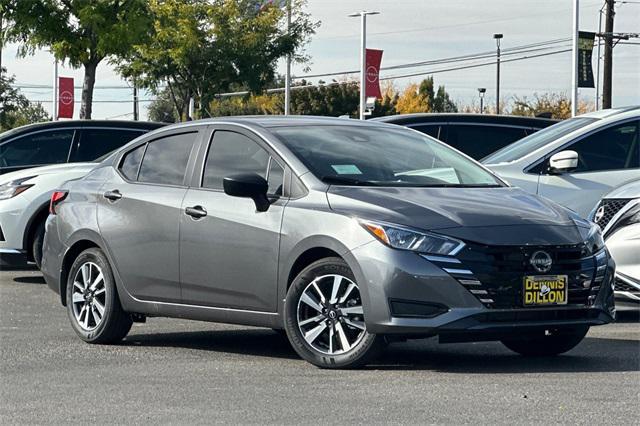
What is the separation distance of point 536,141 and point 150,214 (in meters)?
4.89

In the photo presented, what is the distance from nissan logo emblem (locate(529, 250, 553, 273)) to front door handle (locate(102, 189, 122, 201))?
3313 mm

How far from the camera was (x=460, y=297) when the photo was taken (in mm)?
7832

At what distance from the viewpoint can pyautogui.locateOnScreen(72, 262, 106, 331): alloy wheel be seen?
32.1 ft

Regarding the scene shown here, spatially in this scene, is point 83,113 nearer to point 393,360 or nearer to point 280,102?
point 393,360

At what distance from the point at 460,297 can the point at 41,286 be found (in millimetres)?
7737

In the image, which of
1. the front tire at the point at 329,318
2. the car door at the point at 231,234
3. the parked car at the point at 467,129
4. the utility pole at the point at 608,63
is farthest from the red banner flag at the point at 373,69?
the front tire at the point at 329,318

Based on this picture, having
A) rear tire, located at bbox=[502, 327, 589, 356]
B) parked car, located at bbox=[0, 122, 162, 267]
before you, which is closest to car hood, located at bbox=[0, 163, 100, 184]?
parked car, located at bbox=[0, 122, 162, 267]

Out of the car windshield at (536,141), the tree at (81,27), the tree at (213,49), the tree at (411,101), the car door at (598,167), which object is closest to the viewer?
the car door at (598,167)

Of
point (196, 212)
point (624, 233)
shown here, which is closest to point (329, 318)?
point (196, 212)

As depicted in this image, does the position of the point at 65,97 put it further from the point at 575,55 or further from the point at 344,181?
the point at 344,181

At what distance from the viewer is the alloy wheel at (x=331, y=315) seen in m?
8.09

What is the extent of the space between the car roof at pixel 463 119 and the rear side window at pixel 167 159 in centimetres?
561

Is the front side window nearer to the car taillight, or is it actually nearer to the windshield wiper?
the windshield wiper

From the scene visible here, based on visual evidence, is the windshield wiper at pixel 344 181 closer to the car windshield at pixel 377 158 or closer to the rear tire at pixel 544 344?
the car windshield at pixel 377 158
